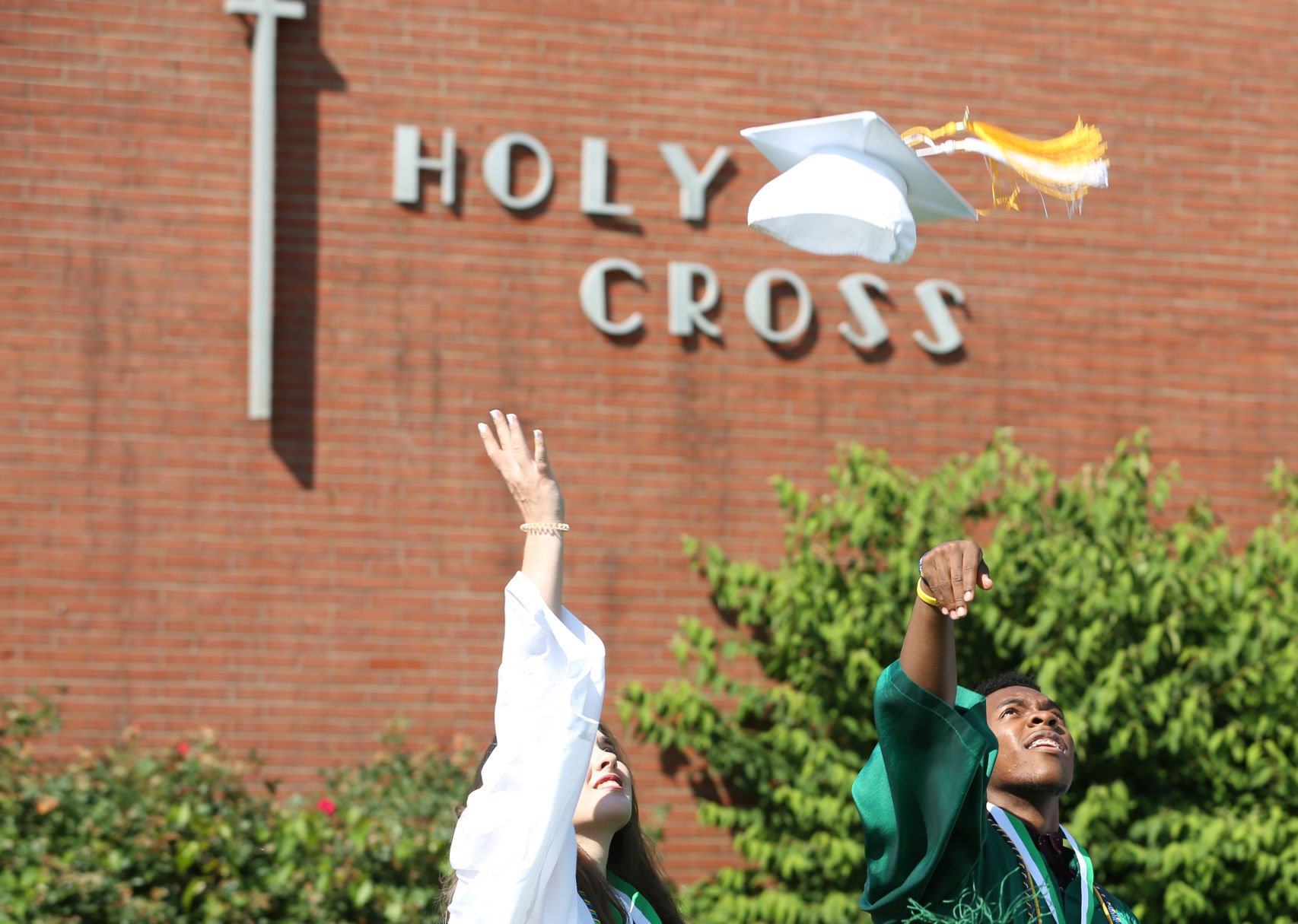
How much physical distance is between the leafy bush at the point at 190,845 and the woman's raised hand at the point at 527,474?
140 inches

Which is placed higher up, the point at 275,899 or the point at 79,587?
the point at 79,587

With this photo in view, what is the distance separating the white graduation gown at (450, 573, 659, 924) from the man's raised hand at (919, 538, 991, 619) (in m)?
0.62

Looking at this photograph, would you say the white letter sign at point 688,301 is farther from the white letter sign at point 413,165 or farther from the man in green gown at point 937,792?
the man in green gown at point 937,792

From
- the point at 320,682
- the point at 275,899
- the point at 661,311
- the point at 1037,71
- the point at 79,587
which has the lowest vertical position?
the point at 275,899

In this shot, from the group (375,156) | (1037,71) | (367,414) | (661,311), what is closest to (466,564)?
(367,414)

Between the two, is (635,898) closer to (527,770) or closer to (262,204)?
(527,770)

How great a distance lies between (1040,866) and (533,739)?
1.28 metres

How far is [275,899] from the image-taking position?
5762 mm

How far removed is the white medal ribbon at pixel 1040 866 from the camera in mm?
2941

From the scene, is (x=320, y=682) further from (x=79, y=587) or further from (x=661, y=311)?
(x=661, y=311)

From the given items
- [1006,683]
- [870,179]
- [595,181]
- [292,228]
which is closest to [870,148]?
[870,179]

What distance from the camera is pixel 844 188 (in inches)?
98.3

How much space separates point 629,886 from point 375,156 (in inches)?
188

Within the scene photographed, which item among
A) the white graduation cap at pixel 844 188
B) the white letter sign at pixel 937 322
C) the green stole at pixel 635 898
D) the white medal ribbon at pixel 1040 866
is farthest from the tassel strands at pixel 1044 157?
the white letter sign at pixel 937 322
